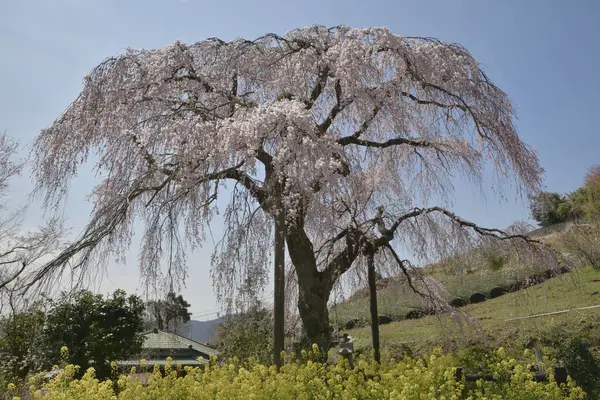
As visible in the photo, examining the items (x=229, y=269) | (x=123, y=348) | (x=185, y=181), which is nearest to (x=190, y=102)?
(x=185, y=181)

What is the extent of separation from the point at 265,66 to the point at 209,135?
200 centimetres

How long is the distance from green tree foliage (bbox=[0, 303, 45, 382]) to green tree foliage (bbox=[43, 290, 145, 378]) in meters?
0.28

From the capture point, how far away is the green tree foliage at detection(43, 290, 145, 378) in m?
11.4

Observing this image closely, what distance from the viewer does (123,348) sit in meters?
11.9

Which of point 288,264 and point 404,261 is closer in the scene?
point 404,261

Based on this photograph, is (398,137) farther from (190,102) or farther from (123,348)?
(123,348)

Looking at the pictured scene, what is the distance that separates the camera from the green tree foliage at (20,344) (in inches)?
453

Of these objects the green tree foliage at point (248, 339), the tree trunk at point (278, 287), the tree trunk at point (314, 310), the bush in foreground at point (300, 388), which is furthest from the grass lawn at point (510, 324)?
the bush in foreground at point (300, 388)

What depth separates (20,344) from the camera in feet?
41.5

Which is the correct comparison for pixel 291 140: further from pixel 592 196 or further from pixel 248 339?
pixel 592 196

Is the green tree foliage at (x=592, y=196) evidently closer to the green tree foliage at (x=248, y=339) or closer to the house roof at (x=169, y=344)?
the green tree foliage at (x=248, y=339)

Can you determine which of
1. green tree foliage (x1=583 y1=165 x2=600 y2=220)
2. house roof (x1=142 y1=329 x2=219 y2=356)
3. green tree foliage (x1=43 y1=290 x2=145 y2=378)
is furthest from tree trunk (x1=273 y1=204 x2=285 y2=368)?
green tree foliage (x1=583 y1=165 x2=600 y2=220)

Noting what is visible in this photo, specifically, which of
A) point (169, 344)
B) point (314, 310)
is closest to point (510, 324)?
point (314, 310)

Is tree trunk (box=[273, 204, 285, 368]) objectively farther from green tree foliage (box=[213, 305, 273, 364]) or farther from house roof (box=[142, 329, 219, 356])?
house roof (box=[142, 329, 219, 356])
